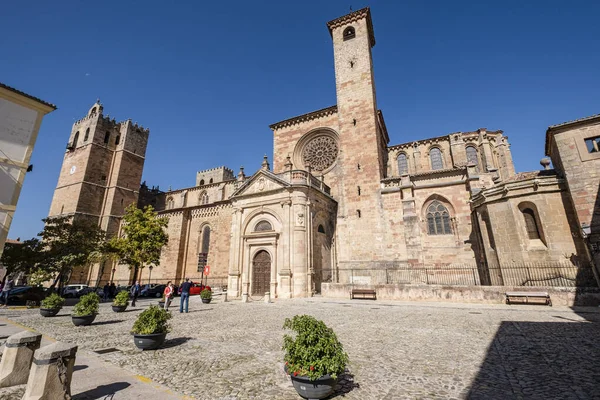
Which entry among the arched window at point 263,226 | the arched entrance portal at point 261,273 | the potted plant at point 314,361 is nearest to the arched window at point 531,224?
the arched window at point 263,226

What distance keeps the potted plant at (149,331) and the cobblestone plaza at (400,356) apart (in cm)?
21

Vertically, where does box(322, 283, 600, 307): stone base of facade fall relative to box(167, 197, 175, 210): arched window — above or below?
below

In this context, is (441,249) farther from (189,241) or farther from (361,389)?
(189,241)

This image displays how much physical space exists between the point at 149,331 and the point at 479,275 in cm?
2033

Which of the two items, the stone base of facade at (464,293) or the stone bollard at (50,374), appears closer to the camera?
the stone bollard at (50,374)

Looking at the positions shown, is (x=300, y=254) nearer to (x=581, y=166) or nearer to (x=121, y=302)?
(x=121, y=302)

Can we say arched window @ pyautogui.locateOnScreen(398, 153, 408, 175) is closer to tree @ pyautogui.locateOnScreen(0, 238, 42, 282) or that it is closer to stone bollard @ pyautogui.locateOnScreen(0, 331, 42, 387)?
stone bollard @ pyautogui.locateOnScreen(0, 331, 42, 387)

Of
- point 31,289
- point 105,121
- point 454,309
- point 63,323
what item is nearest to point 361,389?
point 454,309

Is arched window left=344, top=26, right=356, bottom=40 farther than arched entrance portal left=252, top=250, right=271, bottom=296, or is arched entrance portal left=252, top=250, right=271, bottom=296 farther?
arched window left=344, top=26, right=356, bottom=40

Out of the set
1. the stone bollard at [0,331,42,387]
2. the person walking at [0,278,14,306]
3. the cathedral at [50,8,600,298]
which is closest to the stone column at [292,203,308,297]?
the cathedral at [50,8,600,298]

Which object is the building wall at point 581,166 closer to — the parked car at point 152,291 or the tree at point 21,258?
the parked car at point 152,291

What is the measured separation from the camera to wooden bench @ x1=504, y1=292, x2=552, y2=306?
12.0m

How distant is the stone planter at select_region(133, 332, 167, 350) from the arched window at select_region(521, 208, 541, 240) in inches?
733

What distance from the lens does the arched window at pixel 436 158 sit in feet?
95.6
